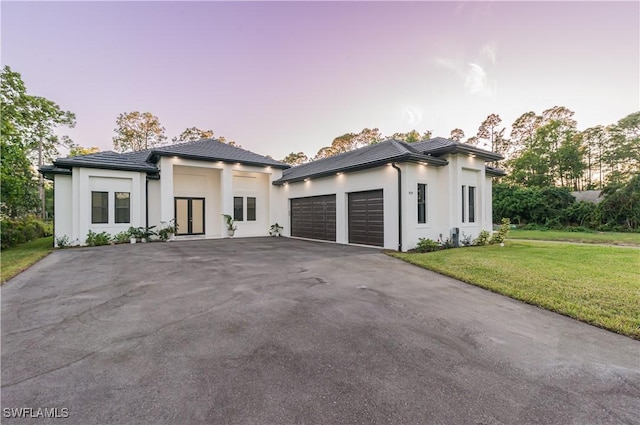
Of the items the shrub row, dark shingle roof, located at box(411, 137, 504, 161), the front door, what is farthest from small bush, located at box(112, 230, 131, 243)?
the shrub row

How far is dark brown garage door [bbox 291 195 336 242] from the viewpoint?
1276cm

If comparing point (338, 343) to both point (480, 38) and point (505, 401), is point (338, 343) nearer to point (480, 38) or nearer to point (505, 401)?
point (505, 401)

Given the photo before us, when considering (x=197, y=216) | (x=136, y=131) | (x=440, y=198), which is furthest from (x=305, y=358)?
(x=136, y=131)

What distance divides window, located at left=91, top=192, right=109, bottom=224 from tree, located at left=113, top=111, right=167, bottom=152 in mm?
20302

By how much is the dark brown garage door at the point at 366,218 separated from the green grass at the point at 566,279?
221 cm

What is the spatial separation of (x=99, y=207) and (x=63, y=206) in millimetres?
1394

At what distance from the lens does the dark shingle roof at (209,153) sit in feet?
43.0

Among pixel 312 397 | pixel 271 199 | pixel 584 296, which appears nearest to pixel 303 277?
pixel 312 397

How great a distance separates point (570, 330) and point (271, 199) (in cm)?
1479

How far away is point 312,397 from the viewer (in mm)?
2002

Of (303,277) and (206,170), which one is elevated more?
(206,170)

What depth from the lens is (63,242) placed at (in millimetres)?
11156

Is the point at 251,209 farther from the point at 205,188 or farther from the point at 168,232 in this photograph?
the point at 168,232

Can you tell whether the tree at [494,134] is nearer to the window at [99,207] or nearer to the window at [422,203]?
the window at [422,203]
